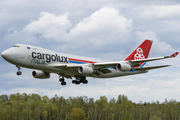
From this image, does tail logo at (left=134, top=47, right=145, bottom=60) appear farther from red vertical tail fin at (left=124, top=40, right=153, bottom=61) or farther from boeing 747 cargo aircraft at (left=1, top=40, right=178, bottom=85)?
boeing 747 cargo aircraft at (left=1, top=40, right=178, bottom=85)

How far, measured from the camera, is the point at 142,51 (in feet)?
177

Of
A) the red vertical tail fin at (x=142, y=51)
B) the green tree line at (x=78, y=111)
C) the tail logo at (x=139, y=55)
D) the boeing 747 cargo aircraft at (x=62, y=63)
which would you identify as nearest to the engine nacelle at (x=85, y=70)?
the boeing 747 cargo aircraft at (x=62, y=63)

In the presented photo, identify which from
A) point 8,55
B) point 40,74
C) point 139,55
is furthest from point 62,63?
point 139,55

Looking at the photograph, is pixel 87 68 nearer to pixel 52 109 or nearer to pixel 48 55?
pixel 48 55

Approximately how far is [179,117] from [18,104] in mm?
69342

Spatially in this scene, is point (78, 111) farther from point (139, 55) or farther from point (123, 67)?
point (123, 67)

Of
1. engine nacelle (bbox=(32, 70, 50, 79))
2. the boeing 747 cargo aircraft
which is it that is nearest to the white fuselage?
the boeing 747 cargo aircraft

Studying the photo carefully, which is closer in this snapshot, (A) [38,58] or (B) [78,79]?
(A) [38,58]

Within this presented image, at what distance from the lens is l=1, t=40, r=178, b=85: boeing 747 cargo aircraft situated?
39.5m

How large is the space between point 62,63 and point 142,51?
19.5m

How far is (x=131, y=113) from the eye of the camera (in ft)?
355

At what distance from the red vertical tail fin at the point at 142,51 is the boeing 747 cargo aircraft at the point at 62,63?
135 inches

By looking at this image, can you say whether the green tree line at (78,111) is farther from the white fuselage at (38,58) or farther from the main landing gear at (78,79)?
the white fuselage at (38,58)

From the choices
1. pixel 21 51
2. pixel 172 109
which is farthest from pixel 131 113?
pixel 21 51
